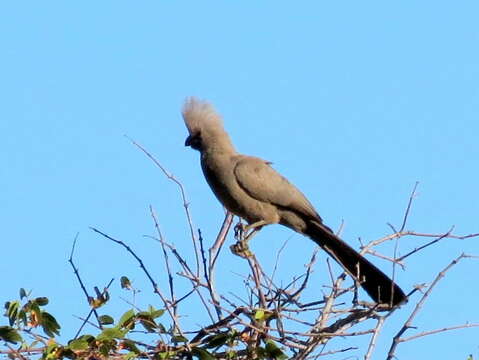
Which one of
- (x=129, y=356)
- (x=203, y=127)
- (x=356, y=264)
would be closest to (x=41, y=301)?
(x=129, y=356)

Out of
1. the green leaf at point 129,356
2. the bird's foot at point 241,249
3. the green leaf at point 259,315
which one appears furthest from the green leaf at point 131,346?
the bird's foot at point 241,249

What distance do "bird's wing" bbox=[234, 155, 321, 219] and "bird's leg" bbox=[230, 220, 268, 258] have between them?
206 mm

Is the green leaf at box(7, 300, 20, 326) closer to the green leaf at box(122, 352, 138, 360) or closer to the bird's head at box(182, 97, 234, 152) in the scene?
the green leaf at box(122, 352, 138, 360)

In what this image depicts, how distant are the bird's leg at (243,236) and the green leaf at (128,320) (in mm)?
1199

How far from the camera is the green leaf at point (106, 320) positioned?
443 cm

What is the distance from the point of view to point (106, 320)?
4.44 metres

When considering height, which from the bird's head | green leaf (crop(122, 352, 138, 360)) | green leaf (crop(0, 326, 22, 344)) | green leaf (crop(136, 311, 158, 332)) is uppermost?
the bird's head

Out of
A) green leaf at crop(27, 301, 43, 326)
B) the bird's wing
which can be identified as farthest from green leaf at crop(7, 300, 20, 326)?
the bird's wing

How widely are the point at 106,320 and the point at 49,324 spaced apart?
298mm

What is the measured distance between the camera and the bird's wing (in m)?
6.73

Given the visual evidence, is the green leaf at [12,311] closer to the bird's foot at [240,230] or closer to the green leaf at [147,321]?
the green leaf at [147,321]

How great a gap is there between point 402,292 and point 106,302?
1991mm

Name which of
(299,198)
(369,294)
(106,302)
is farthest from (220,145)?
(106,302)

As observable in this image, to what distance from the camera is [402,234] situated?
4.91 meters
